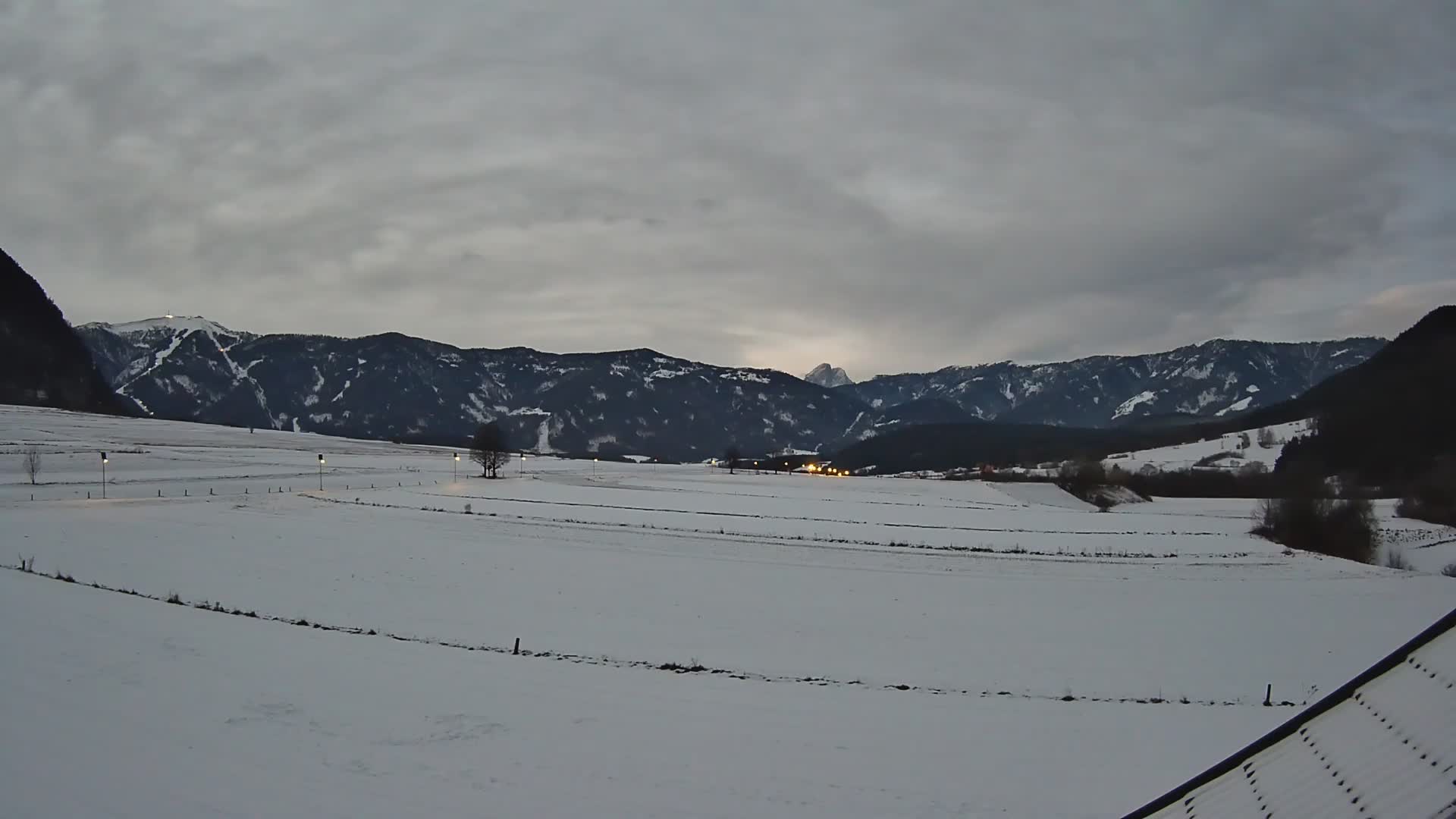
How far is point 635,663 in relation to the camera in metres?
20.5

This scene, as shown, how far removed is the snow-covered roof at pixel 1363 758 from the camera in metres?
5.16

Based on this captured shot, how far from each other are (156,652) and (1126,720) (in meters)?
21.9

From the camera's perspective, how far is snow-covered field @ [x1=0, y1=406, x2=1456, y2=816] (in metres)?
12.2

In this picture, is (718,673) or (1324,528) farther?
(1324,528)

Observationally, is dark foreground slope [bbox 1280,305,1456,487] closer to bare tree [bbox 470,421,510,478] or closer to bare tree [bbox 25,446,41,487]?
bare tree [bbox 470,421,510,478]

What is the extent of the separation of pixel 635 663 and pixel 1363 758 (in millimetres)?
16969

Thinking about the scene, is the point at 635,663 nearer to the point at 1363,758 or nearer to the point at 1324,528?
→ the point at 1363,758

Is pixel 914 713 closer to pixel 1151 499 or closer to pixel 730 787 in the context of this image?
pixel 730 787

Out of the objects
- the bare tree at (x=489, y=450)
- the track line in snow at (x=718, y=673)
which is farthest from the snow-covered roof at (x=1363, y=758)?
the bare tree at (x=489, y=450)

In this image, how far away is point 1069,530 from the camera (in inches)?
2525

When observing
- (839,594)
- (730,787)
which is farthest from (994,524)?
(730,787)

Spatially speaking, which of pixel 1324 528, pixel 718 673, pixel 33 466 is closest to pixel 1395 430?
pixel 1324 528

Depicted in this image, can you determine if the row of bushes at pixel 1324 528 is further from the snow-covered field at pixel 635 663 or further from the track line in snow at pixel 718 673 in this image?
the track line in snow at pixel 718 673

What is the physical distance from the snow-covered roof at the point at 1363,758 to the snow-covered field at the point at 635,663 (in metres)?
5.84
